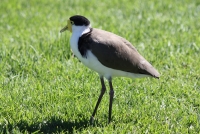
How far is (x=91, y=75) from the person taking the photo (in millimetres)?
6426

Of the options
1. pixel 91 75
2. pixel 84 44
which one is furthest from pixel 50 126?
pixel 91 75

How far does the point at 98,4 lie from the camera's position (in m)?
10.2

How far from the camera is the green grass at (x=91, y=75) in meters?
5.13

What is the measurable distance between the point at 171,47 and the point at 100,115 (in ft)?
8.74

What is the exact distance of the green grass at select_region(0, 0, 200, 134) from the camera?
16.8ft

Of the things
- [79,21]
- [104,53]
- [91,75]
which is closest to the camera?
[104,53]

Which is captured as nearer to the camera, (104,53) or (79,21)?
(104,53)

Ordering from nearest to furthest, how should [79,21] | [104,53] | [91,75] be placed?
[104,53] → [79,21] → [91,75]

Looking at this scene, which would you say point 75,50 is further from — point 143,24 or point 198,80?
point 143,24

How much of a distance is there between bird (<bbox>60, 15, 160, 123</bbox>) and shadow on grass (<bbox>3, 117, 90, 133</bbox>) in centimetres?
17

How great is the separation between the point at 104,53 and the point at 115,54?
0.47ft

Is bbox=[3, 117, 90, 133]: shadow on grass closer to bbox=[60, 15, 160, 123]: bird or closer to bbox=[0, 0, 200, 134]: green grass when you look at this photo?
bbox=[0, 0, 200, 134]: green grass

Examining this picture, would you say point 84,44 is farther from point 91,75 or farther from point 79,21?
point 91,75

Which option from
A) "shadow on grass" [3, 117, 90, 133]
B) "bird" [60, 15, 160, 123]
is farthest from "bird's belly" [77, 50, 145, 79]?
"shadow on grass" [3, 117, 90, 133]
